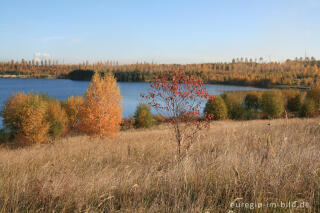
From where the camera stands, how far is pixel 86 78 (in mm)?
182875

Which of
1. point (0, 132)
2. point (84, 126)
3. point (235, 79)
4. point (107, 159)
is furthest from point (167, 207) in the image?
point (235, 79)

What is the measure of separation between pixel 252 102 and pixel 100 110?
4914 cm

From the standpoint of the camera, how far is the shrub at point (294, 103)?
55.7 metres

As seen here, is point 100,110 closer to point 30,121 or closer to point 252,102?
point 30,121

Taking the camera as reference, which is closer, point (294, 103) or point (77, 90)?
point (294, 103)

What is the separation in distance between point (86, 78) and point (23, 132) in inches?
6249

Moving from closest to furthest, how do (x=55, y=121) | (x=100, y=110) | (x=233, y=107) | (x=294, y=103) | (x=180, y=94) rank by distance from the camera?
(x=180, y=94), (x=100, y=110), (x=55, y=121), (x=233, y=107), (x=294, y=103)

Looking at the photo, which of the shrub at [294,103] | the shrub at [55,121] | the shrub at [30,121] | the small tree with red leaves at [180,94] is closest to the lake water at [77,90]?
the shrub at [55,121]

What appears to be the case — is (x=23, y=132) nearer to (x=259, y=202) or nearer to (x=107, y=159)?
(x=107, y=159)

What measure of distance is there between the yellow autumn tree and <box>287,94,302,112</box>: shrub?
46181mm

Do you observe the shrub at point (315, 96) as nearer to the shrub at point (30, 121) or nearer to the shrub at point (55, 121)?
the shrub at point (55, 121)

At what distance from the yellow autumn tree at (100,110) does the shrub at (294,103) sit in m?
46.2

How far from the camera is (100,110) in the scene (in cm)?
2441

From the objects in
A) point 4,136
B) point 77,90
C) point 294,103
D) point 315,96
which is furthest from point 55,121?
point 77,90
